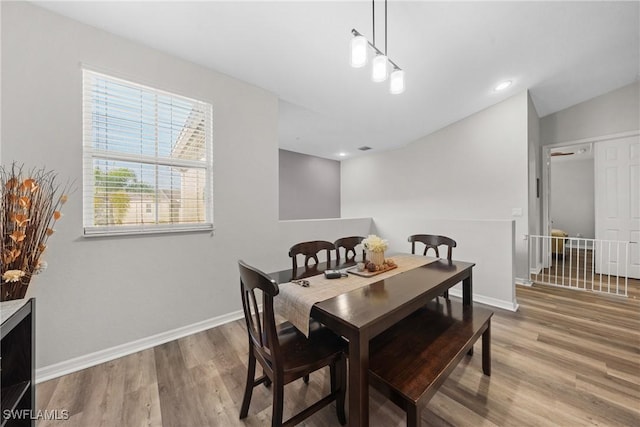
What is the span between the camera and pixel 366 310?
4.26 feet

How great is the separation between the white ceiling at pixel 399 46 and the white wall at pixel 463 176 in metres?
0.43

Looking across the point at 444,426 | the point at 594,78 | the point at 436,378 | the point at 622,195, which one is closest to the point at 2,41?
the point at 436,378

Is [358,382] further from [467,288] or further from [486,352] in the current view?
[467,288]

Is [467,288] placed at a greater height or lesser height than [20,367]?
greater

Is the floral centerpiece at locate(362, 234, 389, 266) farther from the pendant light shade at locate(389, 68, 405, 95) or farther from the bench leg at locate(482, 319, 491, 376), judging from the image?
the pendant light shade at locate(389, 68, 405, 95)

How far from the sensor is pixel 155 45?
88.4 inches

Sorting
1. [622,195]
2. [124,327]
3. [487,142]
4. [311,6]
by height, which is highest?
[311,6]

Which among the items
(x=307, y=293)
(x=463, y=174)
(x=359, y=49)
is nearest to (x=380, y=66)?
(x=359, y=49)

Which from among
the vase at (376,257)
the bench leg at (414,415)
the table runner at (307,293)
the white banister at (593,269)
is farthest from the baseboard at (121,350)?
the white banister at (593,269)

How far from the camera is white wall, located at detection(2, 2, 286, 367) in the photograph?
1812 millimetres

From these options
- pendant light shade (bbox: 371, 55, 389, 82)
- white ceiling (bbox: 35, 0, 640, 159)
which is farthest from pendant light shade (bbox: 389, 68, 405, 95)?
white ceiling (bbox: 35, 0, 640, 159)

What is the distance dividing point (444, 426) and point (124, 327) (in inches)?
98.5

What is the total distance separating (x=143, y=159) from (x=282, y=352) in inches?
79.7

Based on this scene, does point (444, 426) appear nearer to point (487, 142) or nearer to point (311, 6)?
point (311, 6)
